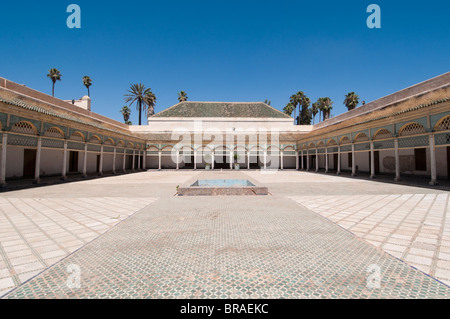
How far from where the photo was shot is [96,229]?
4500 millimetres

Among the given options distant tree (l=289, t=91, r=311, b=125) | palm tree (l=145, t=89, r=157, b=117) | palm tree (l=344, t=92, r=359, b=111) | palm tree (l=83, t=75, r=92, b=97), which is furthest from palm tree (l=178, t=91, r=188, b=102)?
palm tree (l=344, t=92, r=359, b=111)

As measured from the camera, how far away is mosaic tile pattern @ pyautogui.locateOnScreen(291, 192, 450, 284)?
3208 mm

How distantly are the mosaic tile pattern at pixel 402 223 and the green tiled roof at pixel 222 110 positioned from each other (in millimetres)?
33063

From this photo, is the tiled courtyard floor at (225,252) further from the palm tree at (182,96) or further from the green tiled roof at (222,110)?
the palm tree at (182,96)

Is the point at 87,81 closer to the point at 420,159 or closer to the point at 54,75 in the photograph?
the point at 54,75

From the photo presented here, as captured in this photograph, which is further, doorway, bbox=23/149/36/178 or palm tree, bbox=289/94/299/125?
palm tree, bbox=289/94/299/125

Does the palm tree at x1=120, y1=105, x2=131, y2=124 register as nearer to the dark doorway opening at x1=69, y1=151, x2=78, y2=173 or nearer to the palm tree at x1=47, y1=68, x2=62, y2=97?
the palm tree at x1=47, y1=68, x2=62, y2=97

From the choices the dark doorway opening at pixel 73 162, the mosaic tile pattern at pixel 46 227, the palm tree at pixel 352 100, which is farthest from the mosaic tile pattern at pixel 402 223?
the palm tree at pixel 352 100

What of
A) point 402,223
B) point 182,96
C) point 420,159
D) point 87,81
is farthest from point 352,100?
point 87,81

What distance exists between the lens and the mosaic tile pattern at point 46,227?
9.73 ft

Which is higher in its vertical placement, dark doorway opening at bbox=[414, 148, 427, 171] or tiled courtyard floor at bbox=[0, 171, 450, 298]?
dark doorway opening at bbox=[414, 148, 427, 171]

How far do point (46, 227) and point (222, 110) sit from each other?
3814 cm

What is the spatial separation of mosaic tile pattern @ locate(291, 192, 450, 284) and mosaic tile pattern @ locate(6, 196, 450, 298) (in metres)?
0.36

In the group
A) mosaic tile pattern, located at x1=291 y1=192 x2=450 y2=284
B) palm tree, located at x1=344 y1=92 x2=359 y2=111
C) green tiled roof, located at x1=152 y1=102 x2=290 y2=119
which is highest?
palm tree, located at x1=344 y1=92 x2=359 y2=111
